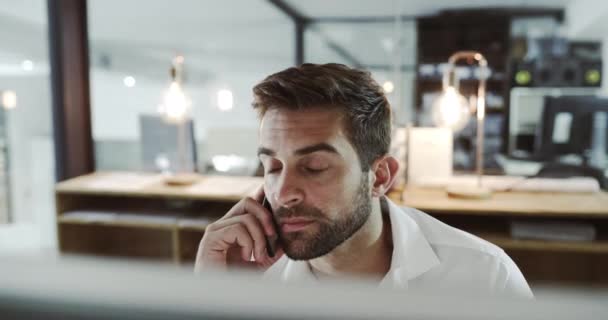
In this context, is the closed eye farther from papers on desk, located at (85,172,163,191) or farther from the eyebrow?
papers on desk, located at (85,172,163,191)

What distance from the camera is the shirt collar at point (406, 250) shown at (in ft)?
2.29

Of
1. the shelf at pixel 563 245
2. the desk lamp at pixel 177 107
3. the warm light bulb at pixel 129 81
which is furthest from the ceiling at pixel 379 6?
the shelf at pixel 563 245

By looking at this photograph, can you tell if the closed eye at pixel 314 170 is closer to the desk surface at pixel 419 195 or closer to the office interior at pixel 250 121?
the office interior at pixel 250 121

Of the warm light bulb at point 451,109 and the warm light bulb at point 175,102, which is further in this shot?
the warm light bulb at point 175,102

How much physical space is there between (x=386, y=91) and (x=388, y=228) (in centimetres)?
22

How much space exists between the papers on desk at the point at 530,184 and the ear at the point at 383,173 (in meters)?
1.31

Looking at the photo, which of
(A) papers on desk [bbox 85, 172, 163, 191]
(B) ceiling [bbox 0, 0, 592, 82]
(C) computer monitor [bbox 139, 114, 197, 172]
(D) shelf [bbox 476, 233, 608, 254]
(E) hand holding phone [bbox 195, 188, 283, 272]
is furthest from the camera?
(B) ceiling [bbox 0, 0, 592, 82]

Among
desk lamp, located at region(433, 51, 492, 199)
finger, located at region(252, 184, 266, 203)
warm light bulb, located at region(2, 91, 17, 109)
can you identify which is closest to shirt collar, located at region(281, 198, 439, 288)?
finger, located at region(252, 184, 266, 203)

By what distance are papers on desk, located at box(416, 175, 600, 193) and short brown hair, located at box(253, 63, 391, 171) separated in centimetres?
138

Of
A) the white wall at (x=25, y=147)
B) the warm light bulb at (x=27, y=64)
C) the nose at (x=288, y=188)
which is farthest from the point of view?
the warm light bulb at (x=27, y=64)

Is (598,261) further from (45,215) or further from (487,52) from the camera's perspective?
(487,52)

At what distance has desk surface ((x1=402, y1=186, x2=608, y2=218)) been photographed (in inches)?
68.1

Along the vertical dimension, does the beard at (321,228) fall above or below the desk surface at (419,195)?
above

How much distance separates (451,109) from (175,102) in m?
1.13
